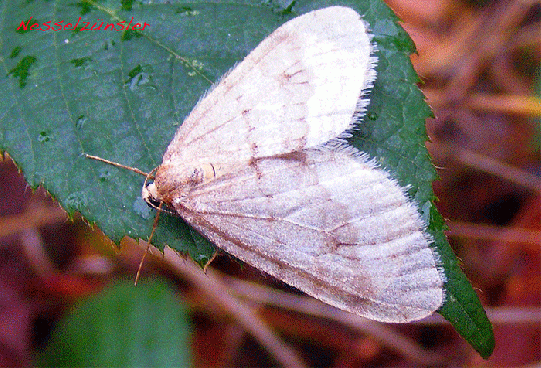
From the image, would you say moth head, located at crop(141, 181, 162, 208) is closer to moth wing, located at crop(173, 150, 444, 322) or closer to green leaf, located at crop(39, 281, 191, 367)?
moth wing, located at crop(173, 150, 444, 322)

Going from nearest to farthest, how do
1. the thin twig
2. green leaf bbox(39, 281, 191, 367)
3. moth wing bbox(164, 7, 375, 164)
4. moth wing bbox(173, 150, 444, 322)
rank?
1. moth wing bbox(173, 150, 444, 322)
2. moth wing bbox(164, 7, 375, 164)
3. green leaf bbox(39, 281, 191, 367)
4. the thin twig

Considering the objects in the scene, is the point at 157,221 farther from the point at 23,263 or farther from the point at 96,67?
the point at 23,263

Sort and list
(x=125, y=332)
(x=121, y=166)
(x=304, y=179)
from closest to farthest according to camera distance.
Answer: (x=121, y=166) < (x=304, y=179) < (x=125, y=332)

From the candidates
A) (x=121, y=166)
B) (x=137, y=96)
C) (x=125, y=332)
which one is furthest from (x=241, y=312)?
(x=137, y=96)

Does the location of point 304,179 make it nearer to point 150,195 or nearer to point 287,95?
point 287,95

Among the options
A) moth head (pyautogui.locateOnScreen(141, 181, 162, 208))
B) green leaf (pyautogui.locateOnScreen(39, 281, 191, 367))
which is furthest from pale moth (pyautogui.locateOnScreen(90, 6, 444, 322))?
green leaf (pyautogui.locateOnScreen(39, 281, 191, 367))

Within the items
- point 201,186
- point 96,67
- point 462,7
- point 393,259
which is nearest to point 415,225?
point 393,259
